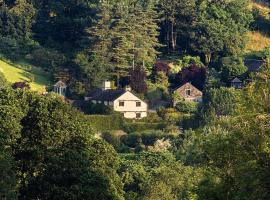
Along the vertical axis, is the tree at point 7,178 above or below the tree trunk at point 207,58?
A: below

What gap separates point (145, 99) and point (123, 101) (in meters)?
2.73

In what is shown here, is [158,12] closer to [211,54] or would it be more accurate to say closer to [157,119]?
[211,54]

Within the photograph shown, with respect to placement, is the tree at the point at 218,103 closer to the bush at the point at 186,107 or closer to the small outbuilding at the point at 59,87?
the bush at the point at 186,107

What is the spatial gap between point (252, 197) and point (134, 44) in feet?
209

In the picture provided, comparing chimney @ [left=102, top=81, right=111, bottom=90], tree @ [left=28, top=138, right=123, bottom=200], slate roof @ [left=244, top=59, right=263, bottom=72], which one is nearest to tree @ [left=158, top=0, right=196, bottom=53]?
slate roof @ [left=244, top=59, right=263, bottom=72]

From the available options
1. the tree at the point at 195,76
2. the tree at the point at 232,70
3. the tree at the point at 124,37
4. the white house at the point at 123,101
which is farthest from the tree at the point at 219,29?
the white house at the point at 123,101

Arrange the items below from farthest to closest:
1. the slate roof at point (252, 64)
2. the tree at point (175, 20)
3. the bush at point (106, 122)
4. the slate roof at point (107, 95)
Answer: the tree at point (175, 20) < the slate roof at point (252, 64) < the slate roof at point (107, 95) < the bush at point (106, 122)

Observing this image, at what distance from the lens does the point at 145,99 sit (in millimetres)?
84688

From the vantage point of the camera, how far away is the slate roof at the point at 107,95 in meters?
82.7

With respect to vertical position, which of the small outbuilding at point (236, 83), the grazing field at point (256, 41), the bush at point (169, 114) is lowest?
the bush at point (169, 114)

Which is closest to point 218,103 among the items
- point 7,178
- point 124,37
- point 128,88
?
point 128,88

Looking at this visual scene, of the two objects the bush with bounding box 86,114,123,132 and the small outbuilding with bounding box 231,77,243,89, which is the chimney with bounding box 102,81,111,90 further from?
the small outbuilding with bounding box 231,77,243,89

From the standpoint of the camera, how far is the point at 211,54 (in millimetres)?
95062

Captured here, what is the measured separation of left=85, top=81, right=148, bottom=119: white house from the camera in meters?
82.6
